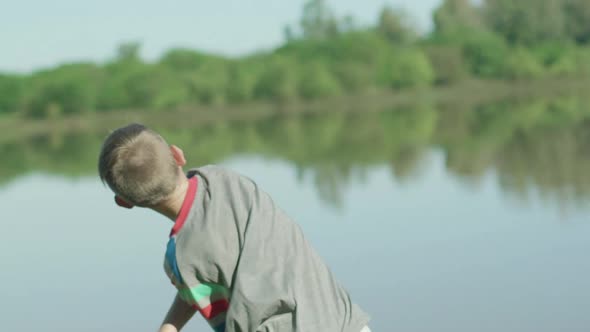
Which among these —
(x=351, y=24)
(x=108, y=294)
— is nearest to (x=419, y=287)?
(x=108, y=294)

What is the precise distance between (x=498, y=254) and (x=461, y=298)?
0.83 meters

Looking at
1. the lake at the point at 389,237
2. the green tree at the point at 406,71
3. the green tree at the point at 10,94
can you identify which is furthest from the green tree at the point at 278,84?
the lake at the point at 389,237

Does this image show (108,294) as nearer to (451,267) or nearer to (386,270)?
(386,270)

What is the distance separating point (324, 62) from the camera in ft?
114

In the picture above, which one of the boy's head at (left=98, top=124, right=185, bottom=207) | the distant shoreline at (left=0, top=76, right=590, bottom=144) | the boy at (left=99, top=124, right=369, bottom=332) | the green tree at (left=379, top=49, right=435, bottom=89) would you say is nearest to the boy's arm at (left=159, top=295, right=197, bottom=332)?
the boy at (left=99, top=124, right=369, bottom=332)

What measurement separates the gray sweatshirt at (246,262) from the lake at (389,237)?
224 cm

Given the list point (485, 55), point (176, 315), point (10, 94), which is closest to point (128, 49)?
point (10, 94)

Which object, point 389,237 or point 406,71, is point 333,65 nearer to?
point 406,71

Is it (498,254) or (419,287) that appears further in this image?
(498,254)

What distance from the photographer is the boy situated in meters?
1.36

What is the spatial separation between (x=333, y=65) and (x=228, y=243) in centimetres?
3220

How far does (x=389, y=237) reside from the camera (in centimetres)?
526

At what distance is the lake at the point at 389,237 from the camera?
396cm

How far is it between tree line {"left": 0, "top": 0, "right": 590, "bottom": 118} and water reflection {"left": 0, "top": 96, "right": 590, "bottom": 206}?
11.9 m
